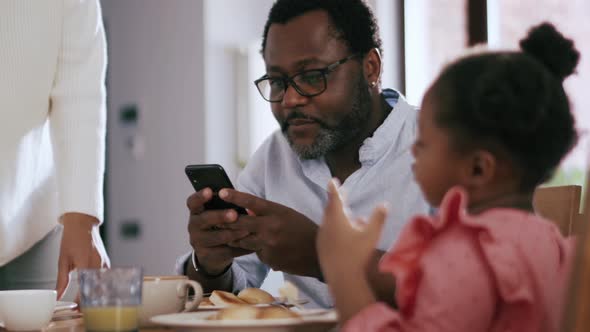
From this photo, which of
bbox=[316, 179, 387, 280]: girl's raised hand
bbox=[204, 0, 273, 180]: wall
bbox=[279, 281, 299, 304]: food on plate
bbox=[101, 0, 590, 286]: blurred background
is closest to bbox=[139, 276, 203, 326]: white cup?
bbox=[279, 281, 299, 304]: food on plate

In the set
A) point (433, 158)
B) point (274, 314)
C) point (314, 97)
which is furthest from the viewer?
point (314, 97)

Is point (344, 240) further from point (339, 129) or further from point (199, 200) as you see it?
point (339, 129)

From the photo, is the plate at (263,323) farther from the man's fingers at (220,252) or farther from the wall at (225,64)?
the wall at (225,64)

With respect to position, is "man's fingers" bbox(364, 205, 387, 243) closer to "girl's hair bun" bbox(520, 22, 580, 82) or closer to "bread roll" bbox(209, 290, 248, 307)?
A: "girl's hair bun" bbox(520, 22, 580, 82)

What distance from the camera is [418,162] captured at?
2.81 feet

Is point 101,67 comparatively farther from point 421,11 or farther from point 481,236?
point 421,11

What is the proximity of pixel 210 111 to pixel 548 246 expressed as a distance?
3241 millimetres

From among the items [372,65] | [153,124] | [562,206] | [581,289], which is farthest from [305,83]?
[153,124]

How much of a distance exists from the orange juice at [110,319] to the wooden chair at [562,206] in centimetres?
81

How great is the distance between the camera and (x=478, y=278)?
0.72 m

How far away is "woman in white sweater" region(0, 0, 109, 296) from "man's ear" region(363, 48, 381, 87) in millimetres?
596

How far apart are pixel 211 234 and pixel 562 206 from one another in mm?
641

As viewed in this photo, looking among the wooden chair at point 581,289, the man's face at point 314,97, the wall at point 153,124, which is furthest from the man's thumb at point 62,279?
the wall at point 153,124

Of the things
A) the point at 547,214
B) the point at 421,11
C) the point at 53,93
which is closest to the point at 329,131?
the point at 547,214
